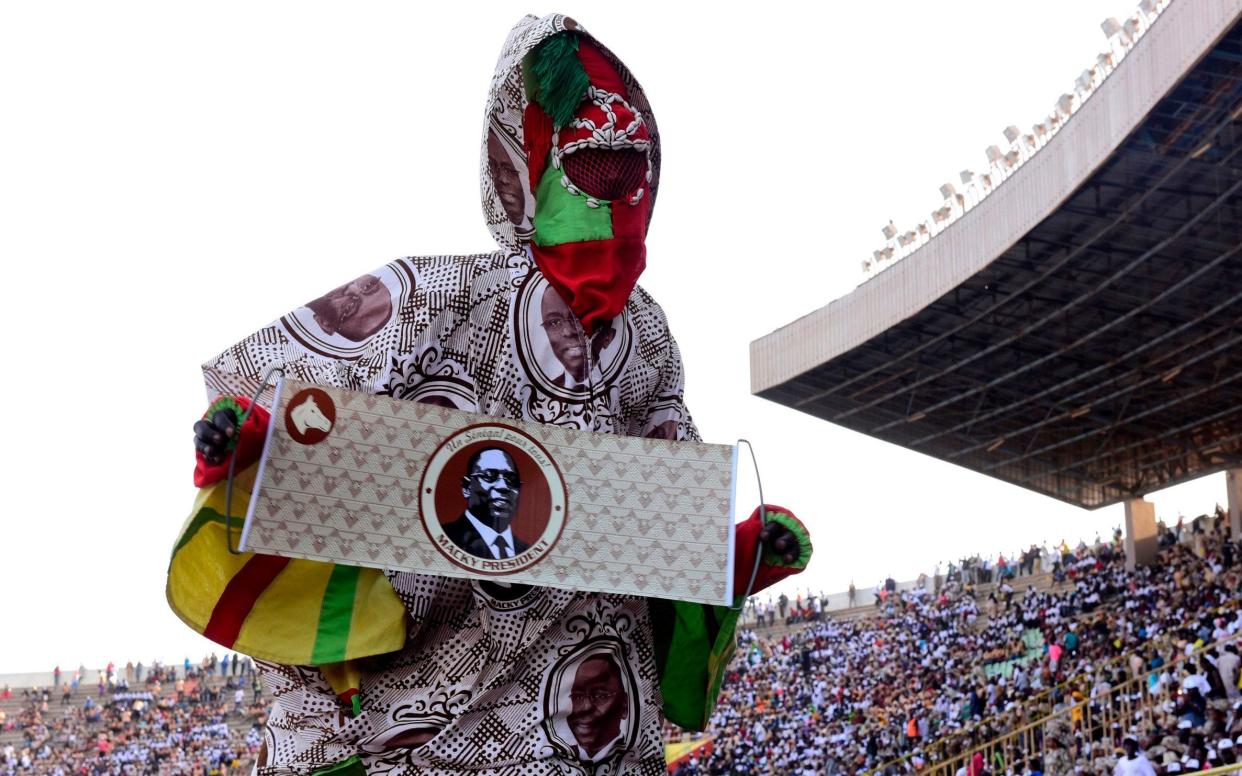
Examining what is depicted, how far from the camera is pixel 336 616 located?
16.2 ft

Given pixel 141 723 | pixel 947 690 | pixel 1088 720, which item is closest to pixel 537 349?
pixel 1088 720

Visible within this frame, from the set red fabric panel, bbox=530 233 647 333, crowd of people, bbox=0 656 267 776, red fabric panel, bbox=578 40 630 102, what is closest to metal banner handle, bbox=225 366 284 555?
red fabric panel, bbox=530 233 647 333

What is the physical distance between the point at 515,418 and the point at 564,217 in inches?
29.3

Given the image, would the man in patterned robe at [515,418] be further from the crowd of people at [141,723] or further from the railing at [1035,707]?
the crowd of people at [141,723]

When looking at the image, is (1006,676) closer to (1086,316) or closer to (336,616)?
(1086,316)

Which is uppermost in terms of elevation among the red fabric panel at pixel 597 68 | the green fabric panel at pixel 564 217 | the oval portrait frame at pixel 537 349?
the red fabric panel at pixel 597 68

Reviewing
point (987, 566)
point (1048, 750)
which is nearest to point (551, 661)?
point (1048, 750)

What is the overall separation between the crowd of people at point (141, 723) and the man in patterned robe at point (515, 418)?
985 inches

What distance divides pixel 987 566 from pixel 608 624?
28410 mm

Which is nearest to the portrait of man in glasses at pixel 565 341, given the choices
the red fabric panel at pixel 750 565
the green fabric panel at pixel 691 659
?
the red fabric panel at pixel 750 565

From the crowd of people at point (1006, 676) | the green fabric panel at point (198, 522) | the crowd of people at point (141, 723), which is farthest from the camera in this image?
the crowd of people at point (141, 723)

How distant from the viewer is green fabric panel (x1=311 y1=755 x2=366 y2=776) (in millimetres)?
4832

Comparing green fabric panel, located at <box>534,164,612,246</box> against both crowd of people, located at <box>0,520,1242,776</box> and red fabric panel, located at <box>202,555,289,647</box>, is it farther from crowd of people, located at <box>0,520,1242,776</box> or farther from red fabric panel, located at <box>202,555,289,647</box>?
crowd of people, located at <box>0,520,1242,776</box>

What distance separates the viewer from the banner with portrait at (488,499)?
15.8ft
